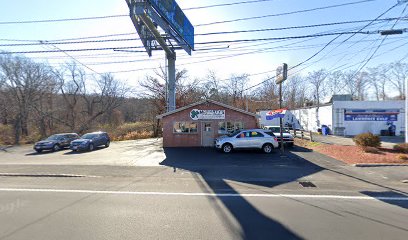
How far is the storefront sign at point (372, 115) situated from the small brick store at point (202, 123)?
14.4 metres

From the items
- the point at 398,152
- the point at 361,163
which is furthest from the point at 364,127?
→ the point at 361,163

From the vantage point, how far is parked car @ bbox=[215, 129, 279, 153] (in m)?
18.1

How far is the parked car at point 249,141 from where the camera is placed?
59.5ft

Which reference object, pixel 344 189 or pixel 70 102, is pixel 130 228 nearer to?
pixel 344 189

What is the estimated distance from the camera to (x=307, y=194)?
789 cm

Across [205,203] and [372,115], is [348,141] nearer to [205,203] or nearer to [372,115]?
[372,115]

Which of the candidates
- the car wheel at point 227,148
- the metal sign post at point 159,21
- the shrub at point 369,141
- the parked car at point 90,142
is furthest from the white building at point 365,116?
the parked car at point 90,142

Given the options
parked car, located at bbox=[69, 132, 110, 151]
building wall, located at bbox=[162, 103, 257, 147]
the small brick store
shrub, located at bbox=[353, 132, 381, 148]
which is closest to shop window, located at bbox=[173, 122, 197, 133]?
the small brick store

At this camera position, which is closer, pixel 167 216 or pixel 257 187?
pixel 167 216

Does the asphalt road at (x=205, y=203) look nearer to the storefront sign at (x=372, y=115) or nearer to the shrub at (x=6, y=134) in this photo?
the storefront sign at (x=372, y=115)

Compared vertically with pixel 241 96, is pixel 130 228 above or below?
below

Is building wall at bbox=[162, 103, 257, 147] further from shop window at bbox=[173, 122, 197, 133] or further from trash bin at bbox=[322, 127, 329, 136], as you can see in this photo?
trash bin at bbox=[322, 127, 329, 136]

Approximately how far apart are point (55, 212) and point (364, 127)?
106 ft

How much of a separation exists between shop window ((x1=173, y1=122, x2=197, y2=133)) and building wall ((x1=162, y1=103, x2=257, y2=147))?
0.26 metres
